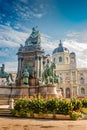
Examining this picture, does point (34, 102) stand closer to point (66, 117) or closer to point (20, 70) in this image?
point (66, 117)

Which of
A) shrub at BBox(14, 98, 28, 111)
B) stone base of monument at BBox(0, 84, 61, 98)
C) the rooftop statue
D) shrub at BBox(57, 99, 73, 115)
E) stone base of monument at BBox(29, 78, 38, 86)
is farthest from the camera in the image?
the rooftop statue

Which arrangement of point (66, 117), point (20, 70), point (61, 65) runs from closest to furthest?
point (66, 117)
point (20, 70)
point (61, 65)

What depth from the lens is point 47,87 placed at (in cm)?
2169

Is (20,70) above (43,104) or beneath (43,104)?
above

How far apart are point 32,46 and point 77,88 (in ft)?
176

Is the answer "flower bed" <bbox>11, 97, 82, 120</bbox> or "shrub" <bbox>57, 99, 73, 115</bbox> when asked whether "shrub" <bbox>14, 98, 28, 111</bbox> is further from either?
"shrub" <bbox>57, 99, 73, 115</bbox>

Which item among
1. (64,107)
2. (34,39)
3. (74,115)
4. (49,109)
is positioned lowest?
(74,115)

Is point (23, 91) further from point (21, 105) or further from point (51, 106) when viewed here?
point (51, 106)

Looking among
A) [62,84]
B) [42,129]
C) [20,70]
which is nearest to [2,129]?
[42,129]

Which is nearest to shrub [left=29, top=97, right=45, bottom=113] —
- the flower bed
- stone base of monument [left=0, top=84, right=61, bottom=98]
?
the flower bed

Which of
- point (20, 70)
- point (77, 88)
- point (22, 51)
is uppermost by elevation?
point (22, 51)

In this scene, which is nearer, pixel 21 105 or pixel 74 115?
pixel 74 115

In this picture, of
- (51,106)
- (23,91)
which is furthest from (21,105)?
(23,91)

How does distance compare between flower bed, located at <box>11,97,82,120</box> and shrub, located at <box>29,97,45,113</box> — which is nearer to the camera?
flower bed, located at <box>11,97,82,120</box>
